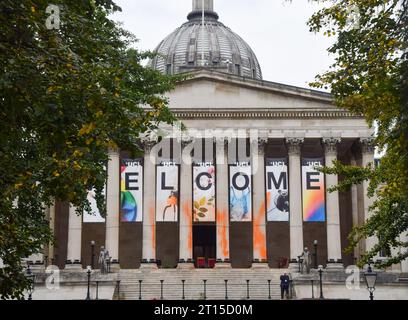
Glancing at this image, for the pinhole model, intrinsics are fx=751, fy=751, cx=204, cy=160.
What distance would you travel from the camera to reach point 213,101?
5412cm

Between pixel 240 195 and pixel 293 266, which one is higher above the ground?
pixel 240 195

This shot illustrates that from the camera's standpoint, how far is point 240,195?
49.0m

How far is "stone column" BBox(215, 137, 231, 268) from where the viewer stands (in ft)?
168

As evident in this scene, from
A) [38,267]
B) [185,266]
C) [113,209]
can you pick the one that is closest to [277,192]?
[185,266]

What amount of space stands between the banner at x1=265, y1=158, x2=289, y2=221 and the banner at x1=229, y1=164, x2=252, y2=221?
131cm

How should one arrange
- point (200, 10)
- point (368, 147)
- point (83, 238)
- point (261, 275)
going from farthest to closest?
1. point (200, 10)
2. point (83, 238)
3. point (368, 147)
4. point (261, 275)

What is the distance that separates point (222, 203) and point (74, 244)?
10.6 m

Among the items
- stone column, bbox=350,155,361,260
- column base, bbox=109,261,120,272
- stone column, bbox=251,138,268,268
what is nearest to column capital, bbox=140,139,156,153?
stone column, bbox=251,138,268,268

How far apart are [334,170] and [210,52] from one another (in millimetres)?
58577

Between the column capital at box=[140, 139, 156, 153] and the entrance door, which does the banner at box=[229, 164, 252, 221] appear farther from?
the entrance door

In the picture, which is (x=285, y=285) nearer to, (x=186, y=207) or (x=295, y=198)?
(x=295, y=198)

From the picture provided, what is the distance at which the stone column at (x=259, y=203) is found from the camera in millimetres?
51094
